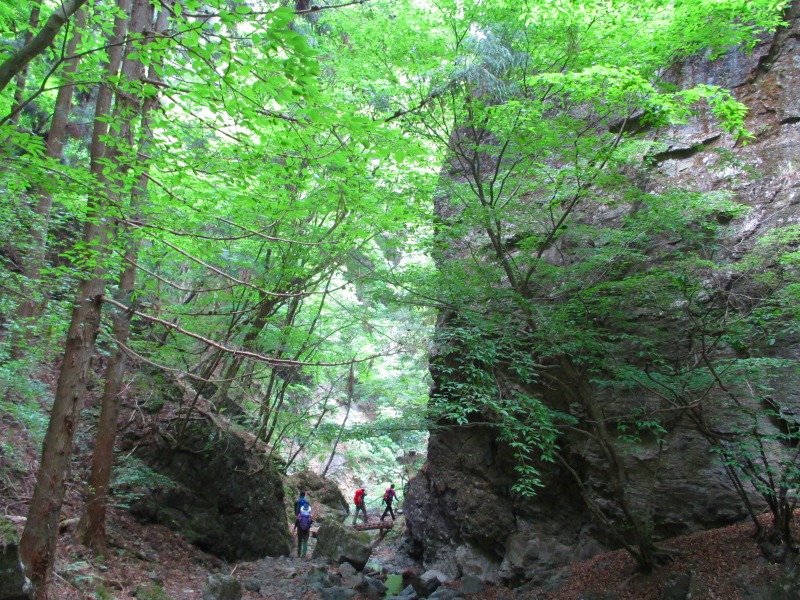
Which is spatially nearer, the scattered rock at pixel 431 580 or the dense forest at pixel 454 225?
the dense forest at pixel 454 225

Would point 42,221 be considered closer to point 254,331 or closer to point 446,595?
point 254,331

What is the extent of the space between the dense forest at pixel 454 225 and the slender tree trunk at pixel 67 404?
0.07 feet

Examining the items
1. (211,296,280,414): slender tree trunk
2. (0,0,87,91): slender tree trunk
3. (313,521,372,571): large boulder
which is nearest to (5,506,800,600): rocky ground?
(313,521,372,571): large boulder

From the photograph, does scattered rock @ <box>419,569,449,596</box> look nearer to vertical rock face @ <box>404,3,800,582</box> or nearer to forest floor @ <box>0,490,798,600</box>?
vertical rock face @ <box>404,3,800,582</box>

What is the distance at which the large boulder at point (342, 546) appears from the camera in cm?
1233

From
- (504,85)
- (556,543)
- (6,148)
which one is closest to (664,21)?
(504,85)

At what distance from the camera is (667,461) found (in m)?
8.71

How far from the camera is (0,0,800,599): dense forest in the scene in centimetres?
421

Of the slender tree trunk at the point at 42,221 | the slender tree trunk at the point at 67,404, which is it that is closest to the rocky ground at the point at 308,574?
the slender tree trunk at the point at 67,404

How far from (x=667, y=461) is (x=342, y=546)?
7953 millimetres

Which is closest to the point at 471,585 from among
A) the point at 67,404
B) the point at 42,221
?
the point at 67,404

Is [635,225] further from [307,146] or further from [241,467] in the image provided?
[241,467]

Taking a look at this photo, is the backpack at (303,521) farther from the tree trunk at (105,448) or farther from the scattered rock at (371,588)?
the tree trunk at (105,448)

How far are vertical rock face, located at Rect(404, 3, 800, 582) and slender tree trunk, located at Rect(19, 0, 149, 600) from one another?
23.6 ft
